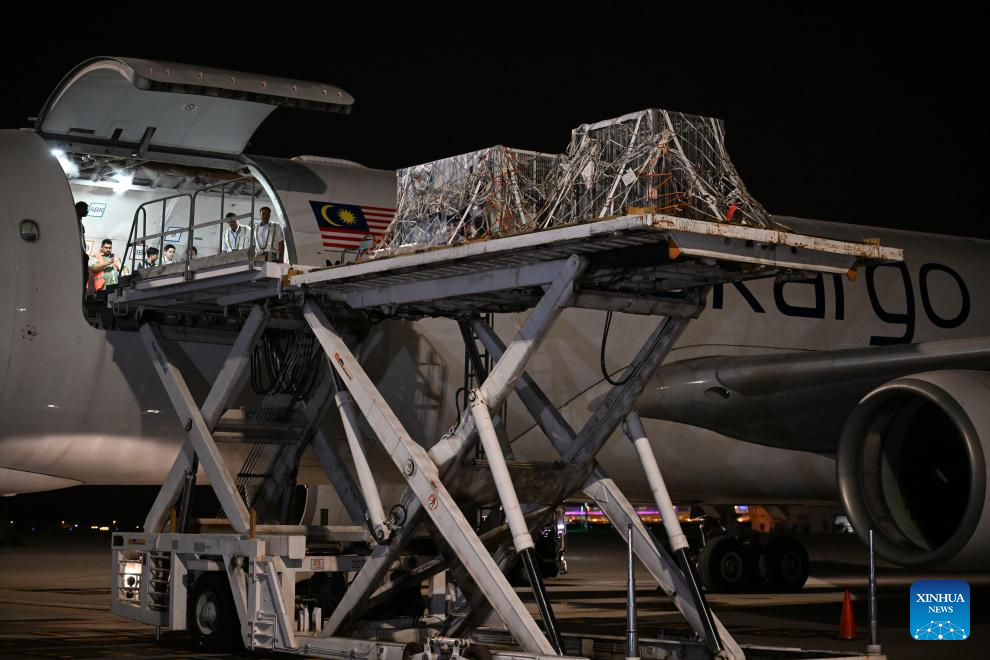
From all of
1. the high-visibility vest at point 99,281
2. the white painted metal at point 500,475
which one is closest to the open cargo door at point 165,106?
the high-visibility vest at point 99,281

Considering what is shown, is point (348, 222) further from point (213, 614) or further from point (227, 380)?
point (213, 614)

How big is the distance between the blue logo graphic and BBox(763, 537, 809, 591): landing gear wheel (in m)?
7.34

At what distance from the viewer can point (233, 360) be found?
988 centimetres

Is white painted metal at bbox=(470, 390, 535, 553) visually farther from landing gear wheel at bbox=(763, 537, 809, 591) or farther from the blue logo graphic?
landing gear wheel at bbox=(763, 537, 809, 591)

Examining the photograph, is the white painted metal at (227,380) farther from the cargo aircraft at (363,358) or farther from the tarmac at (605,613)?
the tarmac at (605,613)

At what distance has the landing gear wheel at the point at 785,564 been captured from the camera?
16.7 metres

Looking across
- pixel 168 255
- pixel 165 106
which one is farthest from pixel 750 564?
pixel 165 106

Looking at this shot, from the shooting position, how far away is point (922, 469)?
34.1 ft

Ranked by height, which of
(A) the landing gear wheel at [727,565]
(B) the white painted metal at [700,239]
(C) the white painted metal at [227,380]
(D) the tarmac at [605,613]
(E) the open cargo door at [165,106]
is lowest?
(D) the tarmac at [605,613]

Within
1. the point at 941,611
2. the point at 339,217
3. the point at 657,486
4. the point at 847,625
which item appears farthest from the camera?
the point at 339,217

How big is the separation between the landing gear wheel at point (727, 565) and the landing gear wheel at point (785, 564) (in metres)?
0.27

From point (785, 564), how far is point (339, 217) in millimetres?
7759

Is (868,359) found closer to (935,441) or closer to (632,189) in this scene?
(935,441)

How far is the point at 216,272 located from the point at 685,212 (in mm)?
3680
